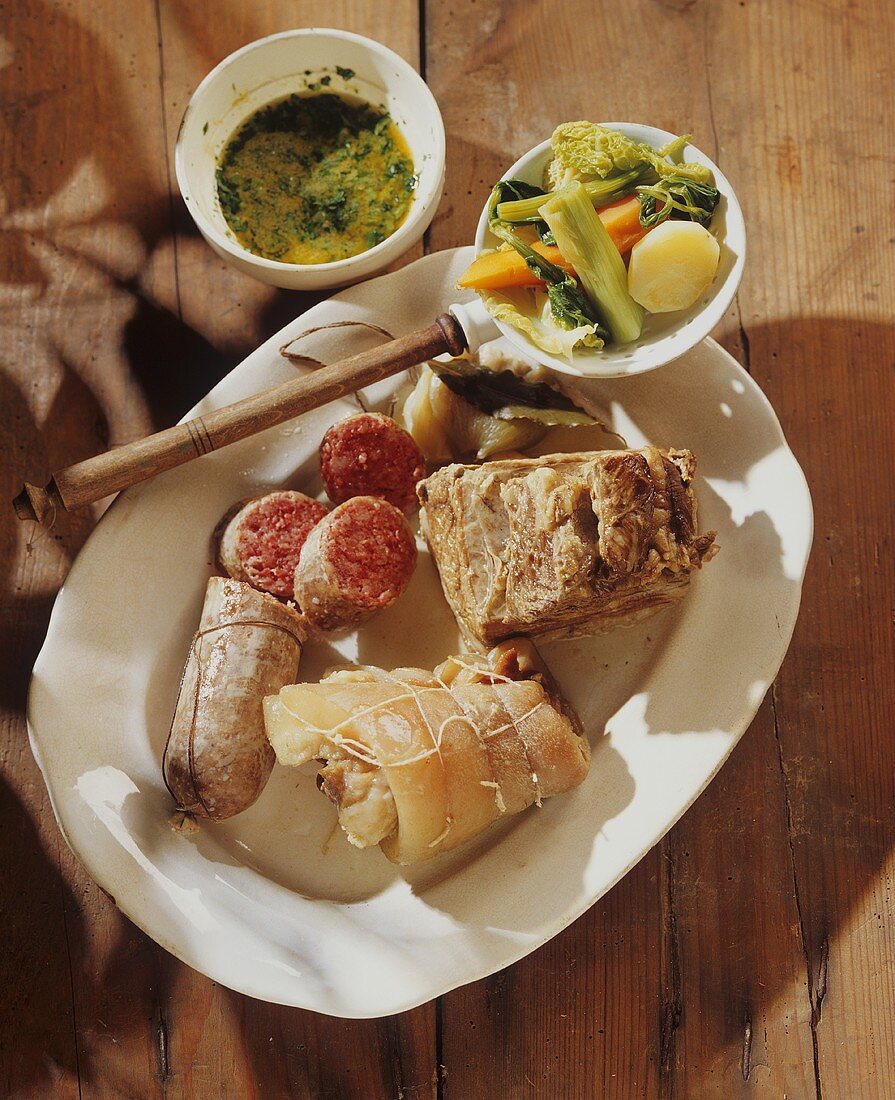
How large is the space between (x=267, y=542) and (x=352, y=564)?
0.98 ft

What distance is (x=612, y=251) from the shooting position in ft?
8.56

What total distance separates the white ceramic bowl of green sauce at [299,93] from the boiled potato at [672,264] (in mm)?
734

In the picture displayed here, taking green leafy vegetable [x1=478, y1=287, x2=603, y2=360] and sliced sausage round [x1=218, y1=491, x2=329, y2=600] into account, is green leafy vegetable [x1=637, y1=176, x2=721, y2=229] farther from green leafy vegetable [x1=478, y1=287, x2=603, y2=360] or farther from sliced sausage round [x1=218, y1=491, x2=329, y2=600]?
sliced sausage round [x1=218, y1=491, x2=329, y2=600]

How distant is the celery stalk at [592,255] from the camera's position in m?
2.58

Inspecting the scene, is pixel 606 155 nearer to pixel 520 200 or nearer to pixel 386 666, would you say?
pixel 520 200

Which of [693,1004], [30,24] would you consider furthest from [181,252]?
[693,1004]

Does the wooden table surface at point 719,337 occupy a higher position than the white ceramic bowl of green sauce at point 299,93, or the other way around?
the white ceramic bowl of green sauce at point 299,93

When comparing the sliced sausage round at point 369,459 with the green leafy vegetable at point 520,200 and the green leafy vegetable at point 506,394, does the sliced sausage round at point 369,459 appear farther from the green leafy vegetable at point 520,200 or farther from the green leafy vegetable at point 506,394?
the green leafy vegetable at point 520,200

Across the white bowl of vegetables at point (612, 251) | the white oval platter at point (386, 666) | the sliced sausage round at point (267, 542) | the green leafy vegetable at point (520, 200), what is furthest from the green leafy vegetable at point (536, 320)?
the sliced sausage round at point (267, 542)

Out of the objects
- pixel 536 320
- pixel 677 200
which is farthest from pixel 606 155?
pixel 536 320

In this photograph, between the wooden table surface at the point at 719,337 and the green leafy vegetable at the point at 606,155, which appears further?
the wooden table surface at the point at 719,337

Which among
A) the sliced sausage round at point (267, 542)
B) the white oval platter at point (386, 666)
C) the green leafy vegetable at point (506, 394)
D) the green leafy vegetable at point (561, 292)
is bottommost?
the white oval platter at point (386, 666)

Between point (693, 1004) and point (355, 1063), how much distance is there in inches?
43.2

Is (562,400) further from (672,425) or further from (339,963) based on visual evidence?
(339,963)
